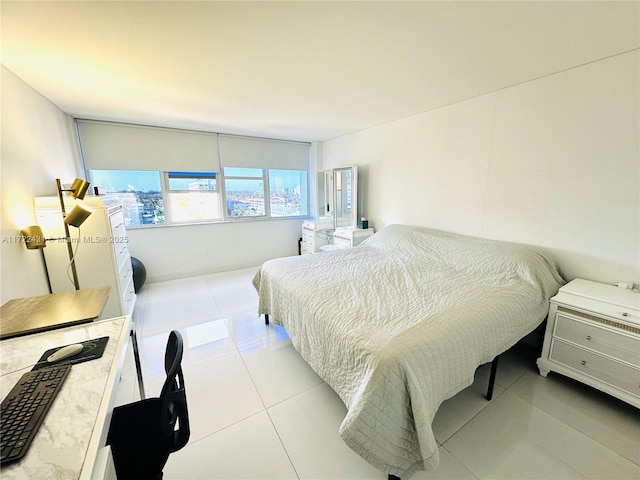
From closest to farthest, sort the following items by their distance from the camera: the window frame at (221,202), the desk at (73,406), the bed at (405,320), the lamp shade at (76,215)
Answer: the desk at (73,406) → the bed at (405,320) → the lamp shade at (76,215) → the window frame at (221,202)

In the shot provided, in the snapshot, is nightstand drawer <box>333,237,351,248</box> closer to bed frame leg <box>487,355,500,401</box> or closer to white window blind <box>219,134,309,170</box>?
white window blind <box>219,134,309,170</box>

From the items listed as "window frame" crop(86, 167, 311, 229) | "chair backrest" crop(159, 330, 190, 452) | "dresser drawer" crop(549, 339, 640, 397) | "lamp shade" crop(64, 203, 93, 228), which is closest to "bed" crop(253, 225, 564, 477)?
"dresser drawer" crop(549, 339, 640, 397)

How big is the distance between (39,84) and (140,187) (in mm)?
1680

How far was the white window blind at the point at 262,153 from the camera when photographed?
424 cm

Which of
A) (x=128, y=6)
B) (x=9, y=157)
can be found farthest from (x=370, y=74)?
(x=9, y=157)

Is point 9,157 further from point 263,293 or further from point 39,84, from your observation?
point 263,293

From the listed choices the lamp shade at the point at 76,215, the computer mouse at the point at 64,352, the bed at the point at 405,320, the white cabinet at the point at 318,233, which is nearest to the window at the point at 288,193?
the white cabinet at the point at 318,233

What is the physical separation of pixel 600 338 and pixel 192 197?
4832 mm

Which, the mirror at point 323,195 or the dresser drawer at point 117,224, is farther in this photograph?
the mirror at point 323,195

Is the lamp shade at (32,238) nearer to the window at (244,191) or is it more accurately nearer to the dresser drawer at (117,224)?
the dresser drawer at (117,224)

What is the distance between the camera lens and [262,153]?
14.9 ft

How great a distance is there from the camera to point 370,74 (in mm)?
2068

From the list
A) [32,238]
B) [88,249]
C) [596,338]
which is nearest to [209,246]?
[88,249]

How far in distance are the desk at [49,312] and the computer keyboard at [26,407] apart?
40 centimetres
